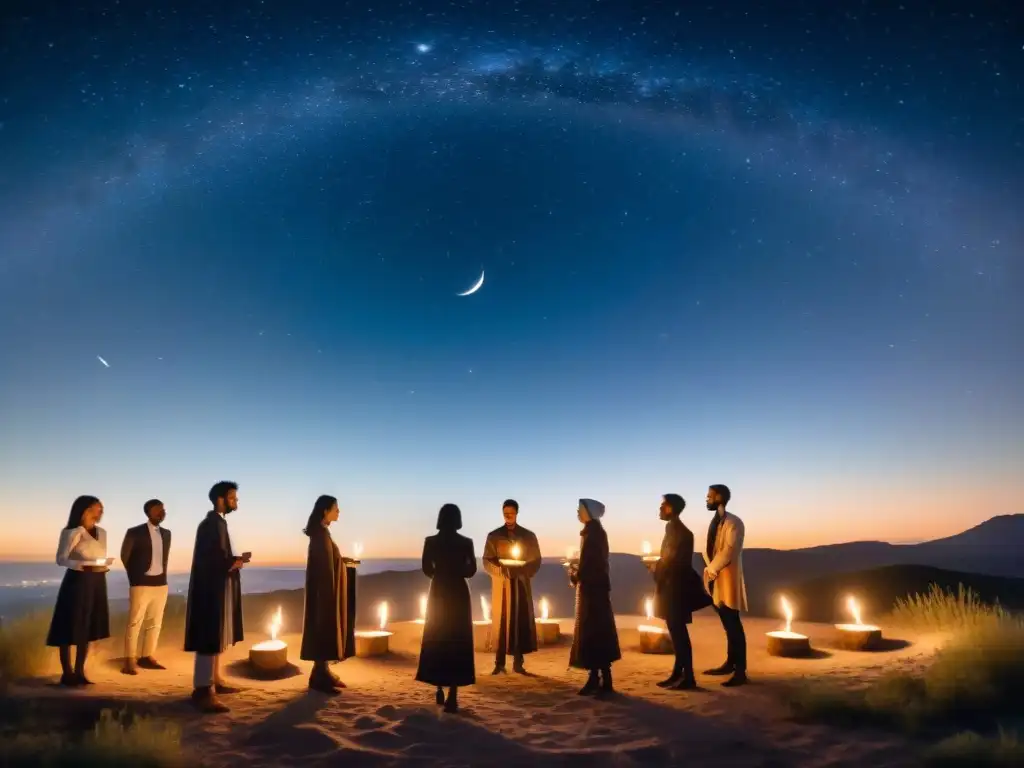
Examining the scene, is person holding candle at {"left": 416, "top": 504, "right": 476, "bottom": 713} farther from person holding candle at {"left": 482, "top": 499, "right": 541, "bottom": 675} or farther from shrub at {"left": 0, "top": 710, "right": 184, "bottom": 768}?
shrub at {"left": 0, "top": 710, "right": 184, "bottom": 768}

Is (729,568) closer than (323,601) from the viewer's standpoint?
No

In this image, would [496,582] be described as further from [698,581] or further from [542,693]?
[698,581]

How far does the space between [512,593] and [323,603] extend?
2.84 m

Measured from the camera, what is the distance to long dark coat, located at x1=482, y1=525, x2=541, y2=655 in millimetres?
10211

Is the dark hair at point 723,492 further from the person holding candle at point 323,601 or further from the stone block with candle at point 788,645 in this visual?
the person holding candle at point 323,601

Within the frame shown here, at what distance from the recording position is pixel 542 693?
8898 millimetres

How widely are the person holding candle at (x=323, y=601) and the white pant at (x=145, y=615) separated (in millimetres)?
2732

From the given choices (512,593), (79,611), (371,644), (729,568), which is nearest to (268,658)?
(371,644)

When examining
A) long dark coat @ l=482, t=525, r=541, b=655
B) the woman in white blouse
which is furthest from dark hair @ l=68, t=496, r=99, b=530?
long dark coat @ l=482, t=525, r=541, b=655

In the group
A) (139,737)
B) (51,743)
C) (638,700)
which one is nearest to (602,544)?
(638,700)

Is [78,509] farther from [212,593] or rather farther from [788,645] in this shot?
[788,645]

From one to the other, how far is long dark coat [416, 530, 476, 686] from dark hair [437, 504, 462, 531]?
0.07 m

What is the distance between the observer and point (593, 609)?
8820 mm

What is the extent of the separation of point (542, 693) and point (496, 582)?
6.78 ft
